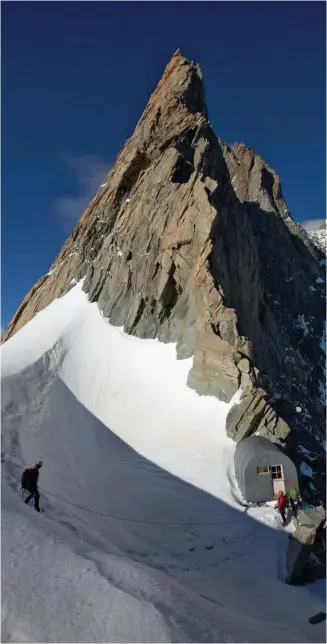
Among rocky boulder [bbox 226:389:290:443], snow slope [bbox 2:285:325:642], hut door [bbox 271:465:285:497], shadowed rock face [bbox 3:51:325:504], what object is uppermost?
shadowed rock face [bbox 3:51:325:504]

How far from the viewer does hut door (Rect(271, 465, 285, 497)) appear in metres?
19.2

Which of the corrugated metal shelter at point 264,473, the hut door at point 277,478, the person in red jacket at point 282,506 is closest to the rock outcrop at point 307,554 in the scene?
the person in red jacket at point 282,506

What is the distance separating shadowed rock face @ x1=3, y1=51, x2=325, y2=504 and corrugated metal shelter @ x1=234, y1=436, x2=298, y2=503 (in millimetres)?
3455

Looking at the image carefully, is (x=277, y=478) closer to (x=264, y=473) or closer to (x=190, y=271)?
(x=264, y=473)

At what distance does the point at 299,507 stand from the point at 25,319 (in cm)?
3562

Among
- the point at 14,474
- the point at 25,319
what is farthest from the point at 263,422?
the point at 25,319

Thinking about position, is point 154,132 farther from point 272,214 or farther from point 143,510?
point 143,510

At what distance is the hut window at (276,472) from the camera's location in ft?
63.9

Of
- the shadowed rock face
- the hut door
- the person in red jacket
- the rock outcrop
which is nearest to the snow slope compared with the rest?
the rock outcrop

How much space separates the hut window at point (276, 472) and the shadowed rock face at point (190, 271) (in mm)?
3655

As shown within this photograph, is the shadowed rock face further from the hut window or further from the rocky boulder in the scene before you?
the hut window

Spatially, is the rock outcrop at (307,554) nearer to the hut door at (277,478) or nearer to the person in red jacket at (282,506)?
the person in red jacket at (282,506)

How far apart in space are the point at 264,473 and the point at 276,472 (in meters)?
0.64

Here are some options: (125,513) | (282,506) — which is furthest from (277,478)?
(125,513)
